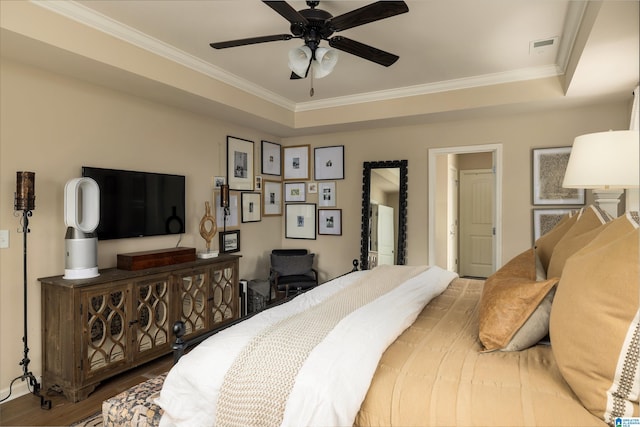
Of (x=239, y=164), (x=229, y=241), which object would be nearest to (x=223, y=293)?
→ (x=229, y=241)

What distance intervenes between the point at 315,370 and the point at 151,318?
2.25 m

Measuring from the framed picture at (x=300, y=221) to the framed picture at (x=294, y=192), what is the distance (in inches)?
3.4

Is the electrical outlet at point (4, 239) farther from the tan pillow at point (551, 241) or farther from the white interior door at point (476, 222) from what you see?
the white interior door at point (476, 222)

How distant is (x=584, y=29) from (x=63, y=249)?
4.02 metres

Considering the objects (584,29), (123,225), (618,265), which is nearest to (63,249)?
(123,225)

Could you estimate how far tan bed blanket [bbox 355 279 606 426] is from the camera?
3.76 feet

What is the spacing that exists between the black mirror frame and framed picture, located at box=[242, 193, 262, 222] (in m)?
1.39

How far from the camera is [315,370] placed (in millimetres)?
1290

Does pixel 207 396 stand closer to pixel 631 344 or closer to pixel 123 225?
pixel 631 344

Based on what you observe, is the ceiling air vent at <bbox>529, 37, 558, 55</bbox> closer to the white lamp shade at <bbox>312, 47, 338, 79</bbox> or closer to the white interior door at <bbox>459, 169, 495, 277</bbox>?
the white lamp shade at <bbox>312, 47, 338, 79</bbox>

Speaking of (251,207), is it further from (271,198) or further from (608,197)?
(608,197)

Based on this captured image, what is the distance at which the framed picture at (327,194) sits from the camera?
5180mm

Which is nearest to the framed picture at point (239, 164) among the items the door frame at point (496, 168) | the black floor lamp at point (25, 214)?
the black floor lamp at point (25, 214)

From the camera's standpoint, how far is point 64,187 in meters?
2.85
